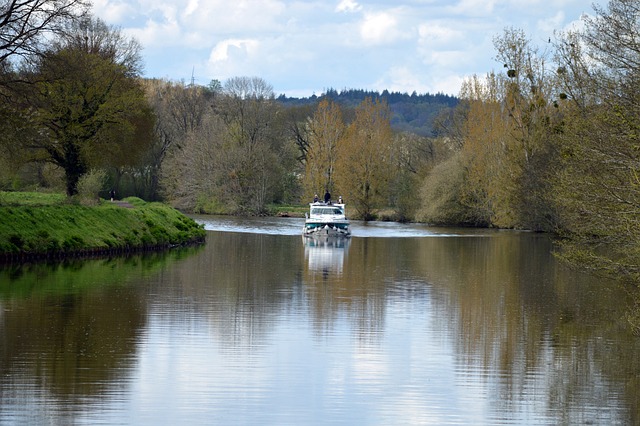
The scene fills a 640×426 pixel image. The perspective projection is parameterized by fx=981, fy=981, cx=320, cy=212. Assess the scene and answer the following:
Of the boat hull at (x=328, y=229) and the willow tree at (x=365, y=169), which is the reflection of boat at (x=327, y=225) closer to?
the boat hull at (x=328, y=229)

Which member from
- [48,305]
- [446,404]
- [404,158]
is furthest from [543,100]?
[446,404]

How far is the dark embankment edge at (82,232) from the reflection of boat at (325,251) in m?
6.06

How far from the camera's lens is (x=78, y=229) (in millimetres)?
36312

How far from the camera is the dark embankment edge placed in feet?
104

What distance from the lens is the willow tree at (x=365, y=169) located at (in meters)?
82.4


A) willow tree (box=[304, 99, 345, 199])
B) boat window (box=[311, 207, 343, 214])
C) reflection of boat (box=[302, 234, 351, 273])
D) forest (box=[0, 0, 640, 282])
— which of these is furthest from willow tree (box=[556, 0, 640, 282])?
willow tree (box=[304, 99, 345, 199])

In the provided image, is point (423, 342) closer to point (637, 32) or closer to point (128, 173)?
point (637, 32)

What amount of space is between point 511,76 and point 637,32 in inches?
1812

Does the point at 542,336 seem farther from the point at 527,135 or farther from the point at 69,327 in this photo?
the point at 527,135

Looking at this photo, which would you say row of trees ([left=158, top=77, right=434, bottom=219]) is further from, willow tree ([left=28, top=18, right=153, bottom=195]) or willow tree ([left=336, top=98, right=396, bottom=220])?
willow tree ([left=28, top=18, right=153, bottom=195])

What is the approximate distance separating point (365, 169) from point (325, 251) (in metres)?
38.0

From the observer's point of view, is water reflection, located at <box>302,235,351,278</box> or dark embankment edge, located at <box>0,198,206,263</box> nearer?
dark embankment edge, located at <box>0,198,206,263</box>

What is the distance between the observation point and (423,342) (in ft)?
59.1

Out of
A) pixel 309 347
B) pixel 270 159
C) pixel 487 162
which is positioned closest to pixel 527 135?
pixel 487 162
